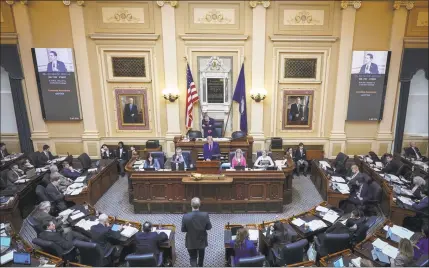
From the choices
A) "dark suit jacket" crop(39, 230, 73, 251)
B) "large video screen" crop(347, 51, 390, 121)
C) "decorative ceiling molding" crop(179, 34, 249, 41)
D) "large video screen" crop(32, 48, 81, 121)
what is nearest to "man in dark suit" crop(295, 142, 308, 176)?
"large video screen" crop(347, 51, 390, 121)

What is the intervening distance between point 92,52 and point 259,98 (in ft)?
19.0

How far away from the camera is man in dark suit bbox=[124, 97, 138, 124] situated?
417 inches

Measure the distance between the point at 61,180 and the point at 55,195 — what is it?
741 millimetres

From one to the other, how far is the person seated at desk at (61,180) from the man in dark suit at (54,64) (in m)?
4.11

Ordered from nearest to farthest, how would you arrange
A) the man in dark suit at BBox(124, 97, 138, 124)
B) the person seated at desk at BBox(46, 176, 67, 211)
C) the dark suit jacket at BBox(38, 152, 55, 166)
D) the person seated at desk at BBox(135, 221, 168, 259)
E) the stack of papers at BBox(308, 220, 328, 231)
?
the person seated at desk at BBox(135, 221, 168, 259)
the stack of papers at BBox(308, 220, 328, 231)
the person seated at desk at BBox(46, 176, 67, 211)
the dark suit jacket at BBox(38, 152, 55, 166)
the man in dark suit at BBox(124, 97, 138, 124)

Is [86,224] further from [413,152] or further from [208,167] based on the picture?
[413,152]

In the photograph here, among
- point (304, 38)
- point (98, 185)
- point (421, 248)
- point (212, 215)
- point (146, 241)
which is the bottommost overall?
point (212, 215)

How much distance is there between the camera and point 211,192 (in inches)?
288

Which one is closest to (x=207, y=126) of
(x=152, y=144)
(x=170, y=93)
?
(x=170, y=93)

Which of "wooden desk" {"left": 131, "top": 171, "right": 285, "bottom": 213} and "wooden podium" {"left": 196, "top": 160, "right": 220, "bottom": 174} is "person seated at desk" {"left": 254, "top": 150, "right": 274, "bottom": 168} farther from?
"wooden podium" {"left": 196, "top": 160, "right": 220, "bottom": 174}

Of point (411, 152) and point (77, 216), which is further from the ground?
point (411, 152)

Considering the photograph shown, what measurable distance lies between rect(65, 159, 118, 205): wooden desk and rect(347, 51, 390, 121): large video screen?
7955 mm

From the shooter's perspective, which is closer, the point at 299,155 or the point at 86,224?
the point at 86,224

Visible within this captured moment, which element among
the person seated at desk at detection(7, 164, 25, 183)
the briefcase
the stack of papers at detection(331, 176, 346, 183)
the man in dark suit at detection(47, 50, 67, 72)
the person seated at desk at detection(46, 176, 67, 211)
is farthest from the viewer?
the briefcase
